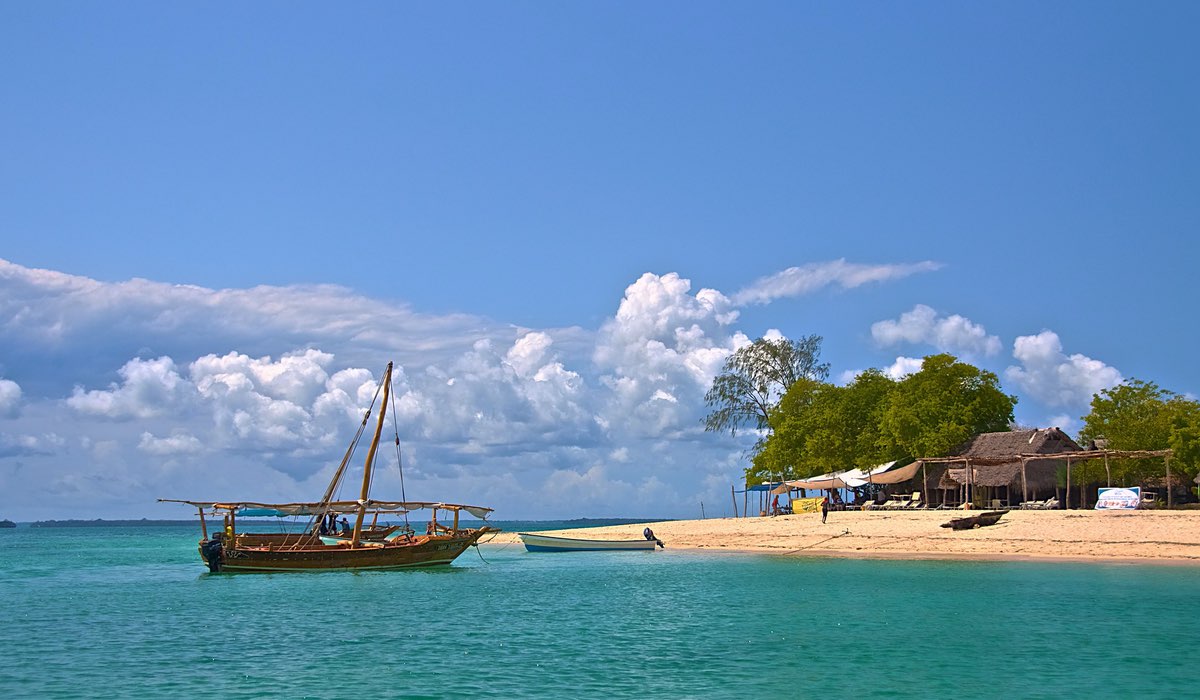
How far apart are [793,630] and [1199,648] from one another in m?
8.49

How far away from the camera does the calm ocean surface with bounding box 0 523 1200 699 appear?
19.0m

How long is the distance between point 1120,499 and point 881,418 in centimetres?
1751

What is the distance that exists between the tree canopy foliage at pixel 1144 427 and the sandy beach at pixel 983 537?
1071cm

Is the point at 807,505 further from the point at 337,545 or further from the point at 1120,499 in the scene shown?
the point at 337,545

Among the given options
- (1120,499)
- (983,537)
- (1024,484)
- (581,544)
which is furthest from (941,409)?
(581,544)

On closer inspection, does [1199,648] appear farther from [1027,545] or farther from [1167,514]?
[1167,514]

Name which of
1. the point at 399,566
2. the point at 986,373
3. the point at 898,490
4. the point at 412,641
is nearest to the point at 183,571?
the point at 399,566

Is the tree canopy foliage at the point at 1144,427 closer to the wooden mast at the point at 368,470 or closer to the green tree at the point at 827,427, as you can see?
the green tree at the point at 827,427

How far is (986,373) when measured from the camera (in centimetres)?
6831

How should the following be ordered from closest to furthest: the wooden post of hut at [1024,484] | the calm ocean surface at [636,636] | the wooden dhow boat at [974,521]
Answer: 1. the calm ocean surface at [636,636]
2. the wooden dhow boat at [974,521]
3. the wooden post of hut at [1024,484]

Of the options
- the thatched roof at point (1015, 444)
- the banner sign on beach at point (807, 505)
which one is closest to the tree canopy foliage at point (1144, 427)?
the thatched roof at point (1015, 444)

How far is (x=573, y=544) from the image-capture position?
64.6 m

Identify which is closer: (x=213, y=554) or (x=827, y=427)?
(x=213, y=554)

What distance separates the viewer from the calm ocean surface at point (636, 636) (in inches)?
748
